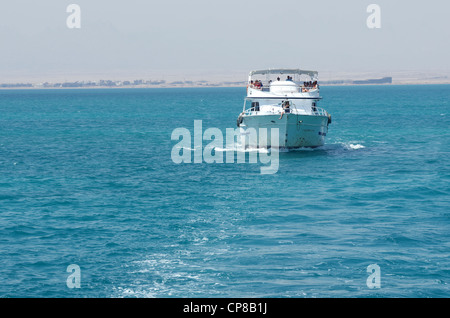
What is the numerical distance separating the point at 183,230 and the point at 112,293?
29.4ft

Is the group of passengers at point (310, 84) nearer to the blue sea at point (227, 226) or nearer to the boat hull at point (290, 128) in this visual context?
the boat hull at point (290, 128)

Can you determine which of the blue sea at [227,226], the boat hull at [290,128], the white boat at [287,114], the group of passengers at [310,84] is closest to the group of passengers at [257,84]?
the white boat at [287,114]

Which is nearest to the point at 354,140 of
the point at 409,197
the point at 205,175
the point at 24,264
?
the point at 205,175

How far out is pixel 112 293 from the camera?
22203 mm

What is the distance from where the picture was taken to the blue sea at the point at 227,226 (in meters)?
23.1

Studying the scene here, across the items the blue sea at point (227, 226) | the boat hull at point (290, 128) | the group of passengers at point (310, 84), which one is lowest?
the blue sea at point (227, 226)

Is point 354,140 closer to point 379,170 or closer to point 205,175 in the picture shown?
point 379,170

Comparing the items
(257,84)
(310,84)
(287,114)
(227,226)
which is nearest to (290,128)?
(287,114)

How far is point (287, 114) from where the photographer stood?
2146 inches

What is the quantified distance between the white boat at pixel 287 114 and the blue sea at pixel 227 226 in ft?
6.40

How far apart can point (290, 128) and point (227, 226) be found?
25.9 metres

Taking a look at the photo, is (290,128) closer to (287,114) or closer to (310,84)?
(287,114)

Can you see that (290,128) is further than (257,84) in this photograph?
No

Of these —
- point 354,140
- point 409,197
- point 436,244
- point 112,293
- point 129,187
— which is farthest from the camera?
point 354,140
